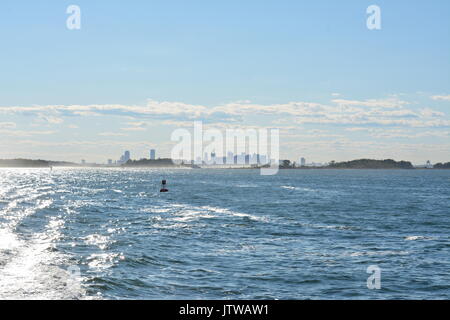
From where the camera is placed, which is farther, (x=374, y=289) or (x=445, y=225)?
(x=445, y=225)

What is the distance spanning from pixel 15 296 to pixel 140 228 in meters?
25.7

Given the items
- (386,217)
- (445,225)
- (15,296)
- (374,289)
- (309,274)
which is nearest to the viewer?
(15,296)

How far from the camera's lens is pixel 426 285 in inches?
963

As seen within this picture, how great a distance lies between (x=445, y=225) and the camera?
51.0 meters
